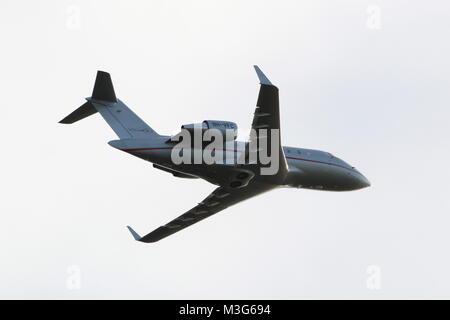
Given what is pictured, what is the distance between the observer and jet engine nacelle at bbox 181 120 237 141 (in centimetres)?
3238

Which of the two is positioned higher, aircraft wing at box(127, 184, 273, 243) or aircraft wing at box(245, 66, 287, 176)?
aircraft wing at box(245, 66, 287, 176)

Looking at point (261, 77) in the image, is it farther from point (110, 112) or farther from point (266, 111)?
point (110, 112)

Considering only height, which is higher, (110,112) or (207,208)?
(110,112)

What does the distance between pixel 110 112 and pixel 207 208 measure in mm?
7983

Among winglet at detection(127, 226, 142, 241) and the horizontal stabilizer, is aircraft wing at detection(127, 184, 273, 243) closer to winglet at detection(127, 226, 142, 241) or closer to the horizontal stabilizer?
winglet at detection(127, 226, 142, 241)

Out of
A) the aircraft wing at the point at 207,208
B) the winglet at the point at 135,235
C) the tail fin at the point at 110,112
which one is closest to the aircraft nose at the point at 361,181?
the aircraft wing at the point at 207,208

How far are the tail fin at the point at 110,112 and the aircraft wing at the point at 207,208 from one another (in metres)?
5.41

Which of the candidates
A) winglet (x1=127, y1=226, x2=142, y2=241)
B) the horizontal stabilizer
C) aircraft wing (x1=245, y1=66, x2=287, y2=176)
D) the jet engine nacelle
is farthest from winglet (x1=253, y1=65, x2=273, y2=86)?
winglet (x1=127, y1=226, x2=142, y2=241)

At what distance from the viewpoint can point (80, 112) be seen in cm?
3506

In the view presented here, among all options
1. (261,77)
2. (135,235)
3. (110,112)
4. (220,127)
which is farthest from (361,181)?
(110,112)

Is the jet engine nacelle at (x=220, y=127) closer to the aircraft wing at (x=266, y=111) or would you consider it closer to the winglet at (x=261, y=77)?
the aircraft wing at (x=266, y=111)

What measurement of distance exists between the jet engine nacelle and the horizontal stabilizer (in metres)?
5.13

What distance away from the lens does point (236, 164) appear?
111 ft

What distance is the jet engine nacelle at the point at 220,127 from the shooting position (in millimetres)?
32375
